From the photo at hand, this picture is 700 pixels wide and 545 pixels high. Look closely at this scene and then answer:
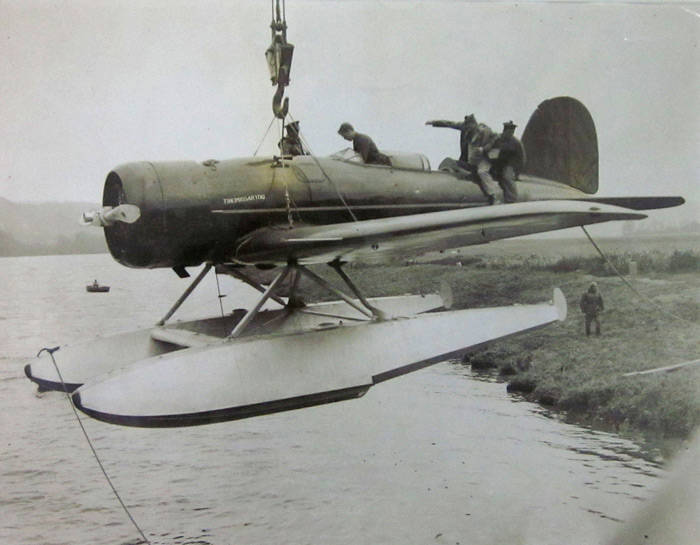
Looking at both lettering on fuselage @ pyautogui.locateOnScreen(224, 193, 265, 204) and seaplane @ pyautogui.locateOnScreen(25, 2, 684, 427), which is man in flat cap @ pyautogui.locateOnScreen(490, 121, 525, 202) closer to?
seaplane @ pyautogui.locateOnScreen(25, 2, 684, 427)

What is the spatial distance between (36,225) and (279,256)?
200 centimetres

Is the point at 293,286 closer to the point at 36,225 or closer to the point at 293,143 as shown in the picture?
the point at 293,143

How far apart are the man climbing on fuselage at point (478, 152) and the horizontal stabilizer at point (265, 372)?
139cm

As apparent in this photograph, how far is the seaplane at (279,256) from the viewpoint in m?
3.47

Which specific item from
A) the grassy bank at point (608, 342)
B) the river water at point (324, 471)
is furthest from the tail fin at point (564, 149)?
the river water at point (324, 471)

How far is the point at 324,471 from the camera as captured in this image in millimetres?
6594

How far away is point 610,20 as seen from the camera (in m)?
4.52

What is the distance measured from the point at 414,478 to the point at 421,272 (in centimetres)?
592

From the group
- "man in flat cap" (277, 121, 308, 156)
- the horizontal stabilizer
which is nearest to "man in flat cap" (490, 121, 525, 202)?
the horizontal stabilizer

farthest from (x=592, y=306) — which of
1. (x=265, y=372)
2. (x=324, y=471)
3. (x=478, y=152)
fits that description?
(x=265, y=372)

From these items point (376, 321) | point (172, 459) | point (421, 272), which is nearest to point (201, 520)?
point (172, 459)

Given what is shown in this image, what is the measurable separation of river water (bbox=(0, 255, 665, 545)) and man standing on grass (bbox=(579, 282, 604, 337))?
4.69 ft

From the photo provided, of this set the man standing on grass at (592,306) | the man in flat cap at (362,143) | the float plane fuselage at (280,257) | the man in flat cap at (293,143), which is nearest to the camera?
the float plane fuselage at (280,257)

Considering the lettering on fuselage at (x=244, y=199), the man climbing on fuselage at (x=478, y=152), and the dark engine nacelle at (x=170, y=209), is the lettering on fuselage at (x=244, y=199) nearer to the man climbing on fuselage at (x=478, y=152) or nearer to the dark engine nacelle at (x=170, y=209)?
the dark engine nacelle at (x=170, y=209)
